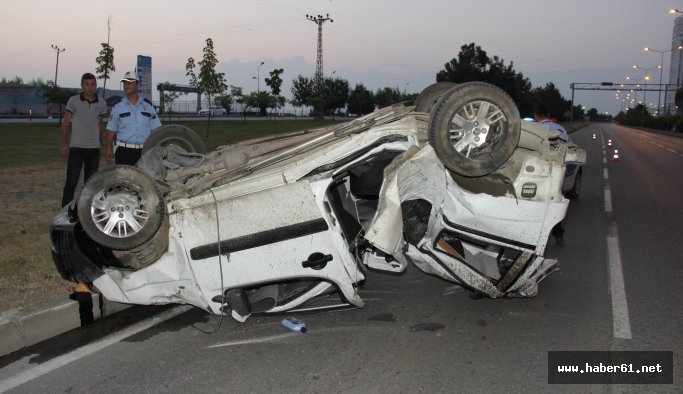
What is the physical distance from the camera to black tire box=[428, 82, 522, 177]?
13.6 ft

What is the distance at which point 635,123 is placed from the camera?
109 metres

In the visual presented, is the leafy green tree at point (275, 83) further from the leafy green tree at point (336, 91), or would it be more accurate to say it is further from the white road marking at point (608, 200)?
the white road marking at point (608, 200)

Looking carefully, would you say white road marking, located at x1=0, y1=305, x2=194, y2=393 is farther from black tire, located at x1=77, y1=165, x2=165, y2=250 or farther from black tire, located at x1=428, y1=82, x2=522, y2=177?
black tire, located at x1=428, y1=82, x2=522, y2=177

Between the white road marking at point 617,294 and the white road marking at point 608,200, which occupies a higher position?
the white road marking at point 608,200

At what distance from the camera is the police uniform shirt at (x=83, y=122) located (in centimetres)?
725

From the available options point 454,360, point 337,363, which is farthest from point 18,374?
point 454,360

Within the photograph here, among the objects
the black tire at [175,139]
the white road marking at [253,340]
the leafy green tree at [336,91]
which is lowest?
the white road marking at [253,340]

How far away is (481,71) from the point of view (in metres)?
49.9

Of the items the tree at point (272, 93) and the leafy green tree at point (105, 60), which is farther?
the tree at point (272, 93)

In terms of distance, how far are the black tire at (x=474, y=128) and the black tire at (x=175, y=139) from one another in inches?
104

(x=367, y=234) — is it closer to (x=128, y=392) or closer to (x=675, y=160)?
(x=128, y=392)

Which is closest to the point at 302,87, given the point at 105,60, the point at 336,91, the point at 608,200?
the point at 336,91

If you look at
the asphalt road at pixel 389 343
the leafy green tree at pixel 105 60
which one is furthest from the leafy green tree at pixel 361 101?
the asphalt road at pixel 389 343

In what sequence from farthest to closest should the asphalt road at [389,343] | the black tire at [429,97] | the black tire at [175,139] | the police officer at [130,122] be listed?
the police officer at [130,122], the black tire at [175,139], the black tire at [429,97], the asphalt road at [389,343]
